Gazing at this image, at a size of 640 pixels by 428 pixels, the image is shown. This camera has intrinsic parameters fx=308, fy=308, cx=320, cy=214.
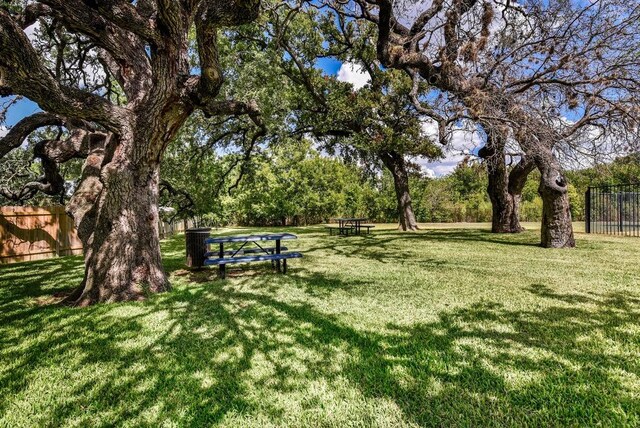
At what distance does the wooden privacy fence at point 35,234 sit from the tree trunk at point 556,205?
15796 mm

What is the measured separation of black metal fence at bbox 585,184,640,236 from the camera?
1352cm

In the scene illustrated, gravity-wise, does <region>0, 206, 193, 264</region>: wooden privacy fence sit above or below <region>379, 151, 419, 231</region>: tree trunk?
below

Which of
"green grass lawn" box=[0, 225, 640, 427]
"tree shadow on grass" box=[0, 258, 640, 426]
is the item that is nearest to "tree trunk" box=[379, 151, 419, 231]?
"green grass lawn" box=[0, 225, 640, 427]

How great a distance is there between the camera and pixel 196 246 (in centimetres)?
754

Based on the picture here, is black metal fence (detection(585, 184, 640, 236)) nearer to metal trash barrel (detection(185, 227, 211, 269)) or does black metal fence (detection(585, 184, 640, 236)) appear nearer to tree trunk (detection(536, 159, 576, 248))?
tree trunk (detection(536, 159, 576, 248))

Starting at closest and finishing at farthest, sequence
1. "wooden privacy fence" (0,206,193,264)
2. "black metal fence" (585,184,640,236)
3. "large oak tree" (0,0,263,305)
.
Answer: "large oak tree" (0,0,263,305) → "wooden privacy fence" (0,206,193,264) → "black metal fence" (585,184,640,236)

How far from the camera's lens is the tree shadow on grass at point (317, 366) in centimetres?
215

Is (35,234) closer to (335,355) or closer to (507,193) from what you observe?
(335,355)

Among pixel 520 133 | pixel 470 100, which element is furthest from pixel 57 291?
pixel 520 133

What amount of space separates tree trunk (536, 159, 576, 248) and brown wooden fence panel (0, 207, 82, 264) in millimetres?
16762

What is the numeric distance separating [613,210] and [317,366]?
1812 cm

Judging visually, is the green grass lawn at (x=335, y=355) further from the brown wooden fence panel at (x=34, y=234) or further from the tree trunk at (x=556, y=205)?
the brown wooden fence panel at (x=34, y=234)

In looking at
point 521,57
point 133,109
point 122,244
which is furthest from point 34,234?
point 521,57

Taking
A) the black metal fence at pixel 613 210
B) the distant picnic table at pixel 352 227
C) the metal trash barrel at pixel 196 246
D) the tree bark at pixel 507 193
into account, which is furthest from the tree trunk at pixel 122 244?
the black metal fence at pixel 613 210
